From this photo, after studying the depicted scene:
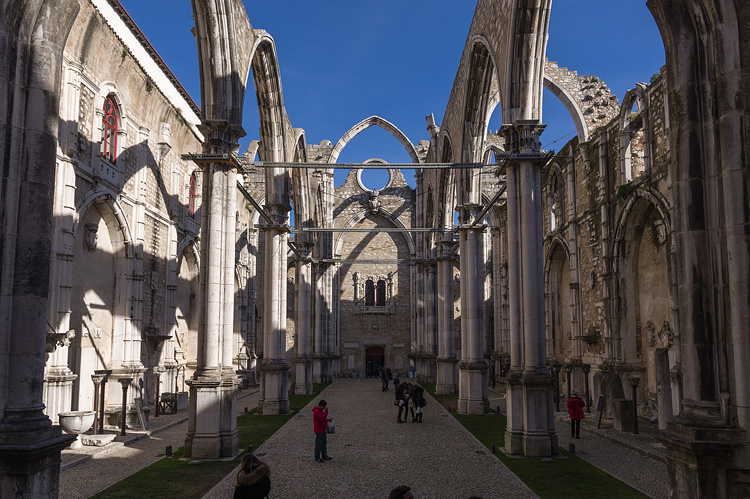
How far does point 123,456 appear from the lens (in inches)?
476

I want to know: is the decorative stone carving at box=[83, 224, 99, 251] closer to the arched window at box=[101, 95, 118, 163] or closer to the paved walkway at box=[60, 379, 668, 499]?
the arched window at box=[101, 95, 118, 163]

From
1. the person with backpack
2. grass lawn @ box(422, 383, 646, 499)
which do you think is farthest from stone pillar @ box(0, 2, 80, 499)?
grass lawn @ box(422, 383, 646, 499)

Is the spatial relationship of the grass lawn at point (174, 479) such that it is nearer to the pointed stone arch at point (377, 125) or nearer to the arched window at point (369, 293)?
the pointed stone arch at point (377, 125)

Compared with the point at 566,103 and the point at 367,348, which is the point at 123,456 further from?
the point at 367,348

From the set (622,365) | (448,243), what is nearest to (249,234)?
(448,243)

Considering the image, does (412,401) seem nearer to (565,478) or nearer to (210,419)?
(210,419)

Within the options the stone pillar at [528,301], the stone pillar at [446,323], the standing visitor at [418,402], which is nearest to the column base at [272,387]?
the standing visitor at [418,402]

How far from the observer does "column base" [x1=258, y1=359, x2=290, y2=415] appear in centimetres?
1866

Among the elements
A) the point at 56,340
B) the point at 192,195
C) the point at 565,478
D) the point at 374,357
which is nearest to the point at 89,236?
the point at 56,340

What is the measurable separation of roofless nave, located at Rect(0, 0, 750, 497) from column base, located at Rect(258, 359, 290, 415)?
0.41 feet

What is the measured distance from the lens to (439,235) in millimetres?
25609

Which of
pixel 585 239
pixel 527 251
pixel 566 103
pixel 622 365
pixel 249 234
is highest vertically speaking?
pixel 566 103

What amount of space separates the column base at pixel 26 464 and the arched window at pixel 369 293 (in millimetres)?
35768

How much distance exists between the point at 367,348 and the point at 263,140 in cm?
2471
